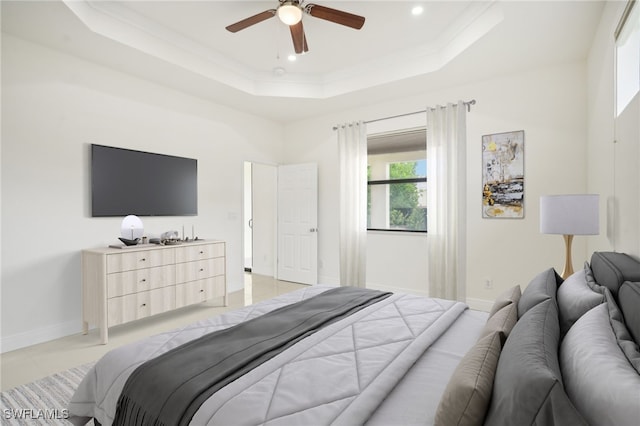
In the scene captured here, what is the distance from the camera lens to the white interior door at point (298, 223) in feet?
17.4

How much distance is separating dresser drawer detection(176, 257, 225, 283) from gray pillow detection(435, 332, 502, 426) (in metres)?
3.36

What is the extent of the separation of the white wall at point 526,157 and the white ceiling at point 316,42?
0.20 meters

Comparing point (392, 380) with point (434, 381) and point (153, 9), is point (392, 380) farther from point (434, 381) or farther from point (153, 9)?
point (153, 9)

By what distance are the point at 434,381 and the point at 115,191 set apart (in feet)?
11.9

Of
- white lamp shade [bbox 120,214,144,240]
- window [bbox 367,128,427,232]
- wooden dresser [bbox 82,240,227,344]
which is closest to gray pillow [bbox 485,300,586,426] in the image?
wooden dresser [bbox 82,240,227,344]

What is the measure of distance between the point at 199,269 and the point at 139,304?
29.0 inches

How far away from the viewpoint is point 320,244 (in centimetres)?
538

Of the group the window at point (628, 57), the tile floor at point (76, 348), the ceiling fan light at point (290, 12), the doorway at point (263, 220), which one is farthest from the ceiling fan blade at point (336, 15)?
the doorway at point (263, 220)

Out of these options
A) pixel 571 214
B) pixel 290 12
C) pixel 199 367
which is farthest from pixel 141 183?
pixel 571 214

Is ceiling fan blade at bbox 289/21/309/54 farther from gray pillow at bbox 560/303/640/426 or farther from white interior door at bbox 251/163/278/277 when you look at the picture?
white interior door at bbox 251/163/278/277

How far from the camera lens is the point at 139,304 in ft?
10.9

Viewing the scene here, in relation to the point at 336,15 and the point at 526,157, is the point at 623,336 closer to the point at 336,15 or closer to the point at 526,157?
the point at 336,15

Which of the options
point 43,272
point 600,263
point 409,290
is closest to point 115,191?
point 43,272

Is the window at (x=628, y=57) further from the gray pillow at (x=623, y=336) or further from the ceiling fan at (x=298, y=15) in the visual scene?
the ceiling fan at (x=298, y=15)
